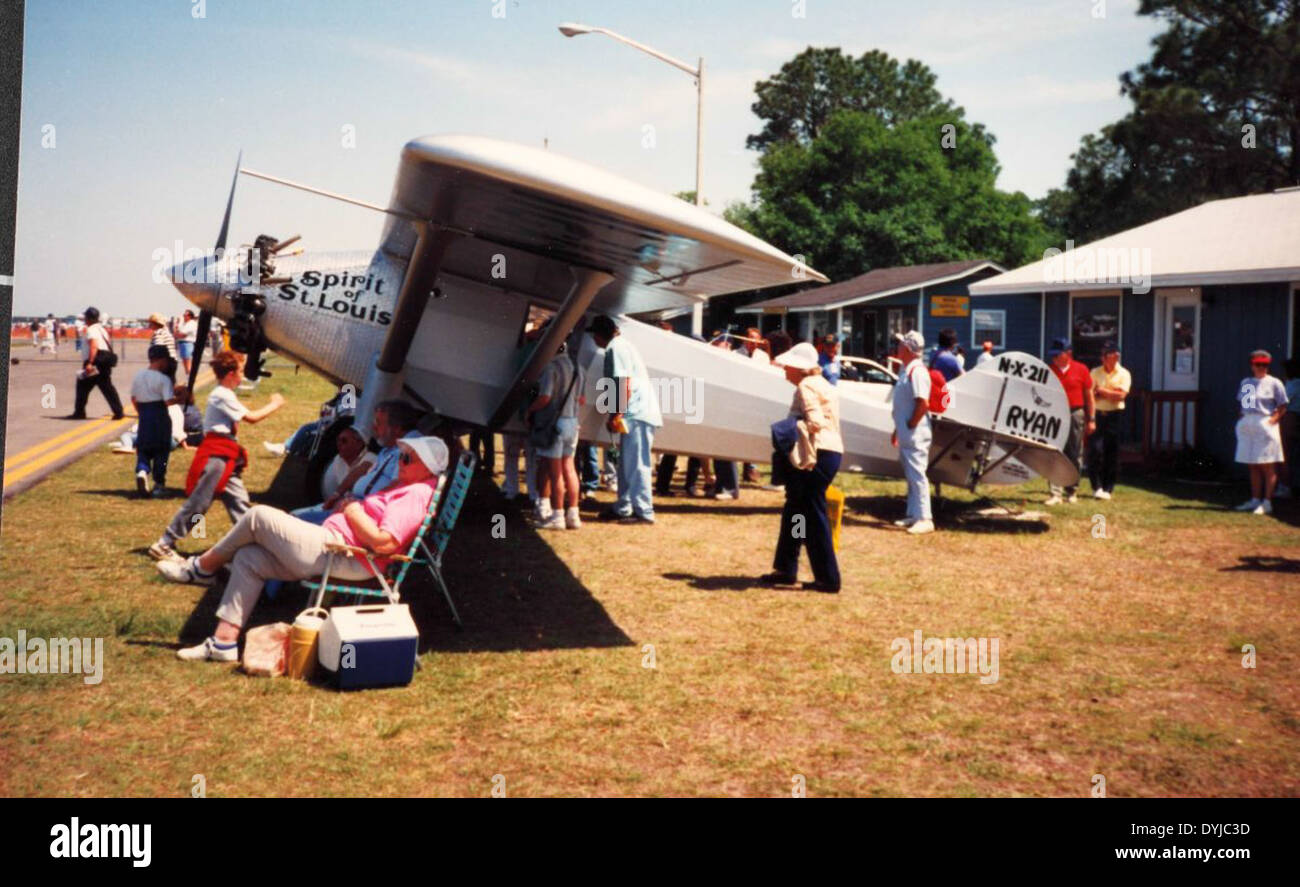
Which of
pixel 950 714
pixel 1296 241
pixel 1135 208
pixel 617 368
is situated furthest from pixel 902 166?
pixel 950 714

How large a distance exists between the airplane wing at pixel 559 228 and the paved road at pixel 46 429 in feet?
11.3

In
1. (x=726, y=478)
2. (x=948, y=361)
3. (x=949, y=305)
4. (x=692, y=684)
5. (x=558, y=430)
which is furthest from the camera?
(x=949, y=305)

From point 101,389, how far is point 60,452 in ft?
14.9

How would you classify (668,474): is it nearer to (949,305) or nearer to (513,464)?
(513,464)

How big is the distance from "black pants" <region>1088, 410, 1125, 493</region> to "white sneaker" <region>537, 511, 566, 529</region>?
25.1 ft

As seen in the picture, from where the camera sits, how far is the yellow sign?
35938 mm

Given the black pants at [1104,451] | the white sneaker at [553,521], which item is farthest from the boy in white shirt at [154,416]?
the black pants at [1104,451]

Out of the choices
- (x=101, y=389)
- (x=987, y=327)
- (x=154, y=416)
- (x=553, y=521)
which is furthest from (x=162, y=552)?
(x=987, y=327)

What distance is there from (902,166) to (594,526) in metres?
51.9

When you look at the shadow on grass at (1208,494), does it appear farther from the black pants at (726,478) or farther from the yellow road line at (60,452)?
the yellow road line at (60,452)

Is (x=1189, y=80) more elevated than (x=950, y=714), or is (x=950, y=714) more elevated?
(x=1189, y=80)

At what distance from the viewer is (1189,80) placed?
41719mm

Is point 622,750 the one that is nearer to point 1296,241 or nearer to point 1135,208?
point 1296,241

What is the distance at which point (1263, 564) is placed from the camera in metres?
9.77
